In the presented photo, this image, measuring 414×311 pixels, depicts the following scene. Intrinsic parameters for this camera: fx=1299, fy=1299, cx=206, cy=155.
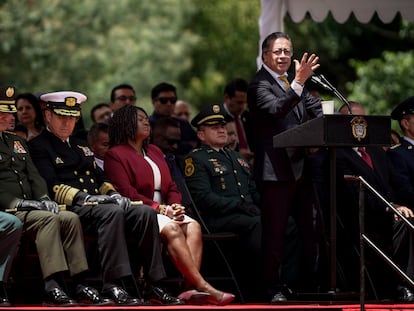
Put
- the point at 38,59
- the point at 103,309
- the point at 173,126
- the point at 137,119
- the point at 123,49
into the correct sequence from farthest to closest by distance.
A: the point at 123,49 → the point at 38,59 → the point at 173,126 → the point at 137,119 → the point at 103,309

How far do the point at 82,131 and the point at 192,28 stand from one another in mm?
24224

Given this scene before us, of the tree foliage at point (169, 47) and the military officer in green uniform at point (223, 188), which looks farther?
the tree foliage at point (169, 47)

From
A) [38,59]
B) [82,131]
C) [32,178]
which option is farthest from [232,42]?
[32,178]

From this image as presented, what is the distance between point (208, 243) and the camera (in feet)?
37.9

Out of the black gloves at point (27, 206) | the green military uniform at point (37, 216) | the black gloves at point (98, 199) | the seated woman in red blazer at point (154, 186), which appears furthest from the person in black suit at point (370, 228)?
the black gloves at point (27, 206)

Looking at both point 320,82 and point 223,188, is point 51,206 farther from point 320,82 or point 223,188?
point 320,82

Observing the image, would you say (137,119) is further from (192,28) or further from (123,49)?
(192,28)

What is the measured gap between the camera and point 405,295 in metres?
10.9

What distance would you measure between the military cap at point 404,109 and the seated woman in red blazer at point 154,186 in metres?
2.18

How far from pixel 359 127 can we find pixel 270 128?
0.84 metres

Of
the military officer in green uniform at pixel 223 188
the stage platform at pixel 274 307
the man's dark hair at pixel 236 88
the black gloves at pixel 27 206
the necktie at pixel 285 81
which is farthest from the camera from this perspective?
the man's dark hair at pixel 236 88

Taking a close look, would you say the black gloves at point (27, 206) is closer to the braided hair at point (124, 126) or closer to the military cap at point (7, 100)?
the military cap at point (7, 100)

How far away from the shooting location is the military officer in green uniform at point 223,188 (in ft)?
37.5

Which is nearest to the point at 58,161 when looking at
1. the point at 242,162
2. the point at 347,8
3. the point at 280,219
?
the point at 280,219
